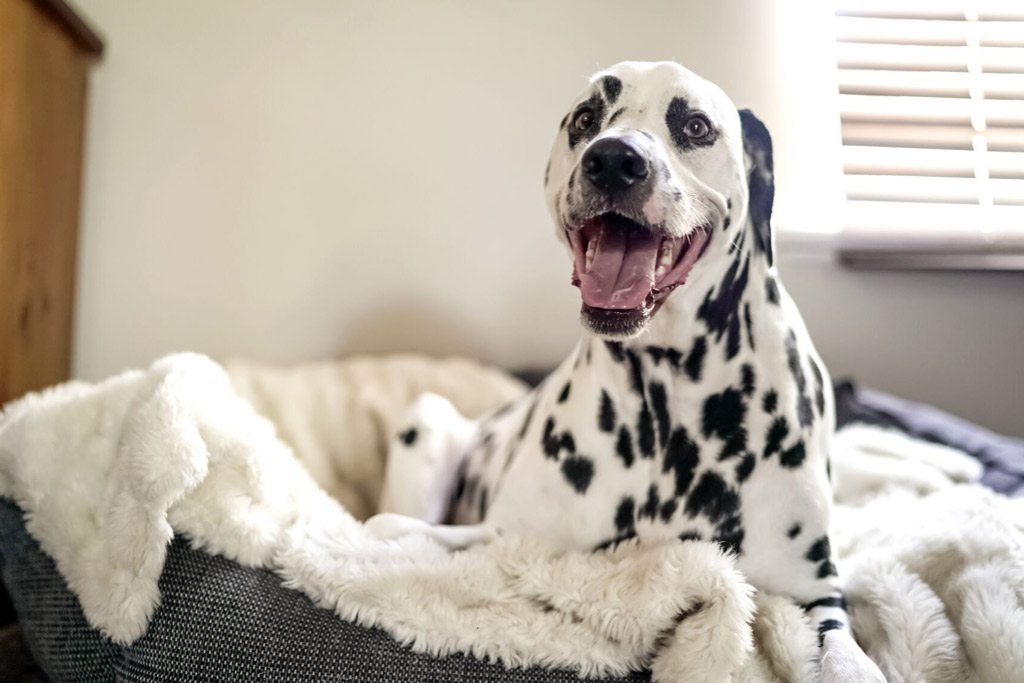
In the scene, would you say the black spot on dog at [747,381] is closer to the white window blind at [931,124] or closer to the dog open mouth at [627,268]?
the dog open mouth at [627,268]

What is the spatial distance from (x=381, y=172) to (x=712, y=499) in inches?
60.6

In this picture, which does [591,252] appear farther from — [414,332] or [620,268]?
[414,332]

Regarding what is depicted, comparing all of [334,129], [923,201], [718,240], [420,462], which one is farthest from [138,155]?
[923,201]

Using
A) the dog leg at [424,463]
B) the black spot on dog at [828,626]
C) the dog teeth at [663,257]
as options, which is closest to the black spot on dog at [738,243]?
the dog teeth at [663,257]

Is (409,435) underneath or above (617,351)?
underneath

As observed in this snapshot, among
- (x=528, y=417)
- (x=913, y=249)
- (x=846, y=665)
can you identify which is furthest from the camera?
(x=913, y=249)

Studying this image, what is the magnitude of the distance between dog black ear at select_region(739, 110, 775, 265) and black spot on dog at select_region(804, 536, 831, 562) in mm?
433

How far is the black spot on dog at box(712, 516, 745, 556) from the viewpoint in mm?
1000

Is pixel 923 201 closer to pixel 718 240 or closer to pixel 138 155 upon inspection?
pixel 718 240

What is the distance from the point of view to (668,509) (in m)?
1.03

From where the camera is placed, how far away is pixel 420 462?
1443 millimetres

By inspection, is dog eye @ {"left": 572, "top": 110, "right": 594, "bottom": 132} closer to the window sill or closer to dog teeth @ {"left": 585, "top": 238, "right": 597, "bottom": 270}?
dog teeth @ {"left": 585, "top": 238, "right": 597, "bottom": 270}

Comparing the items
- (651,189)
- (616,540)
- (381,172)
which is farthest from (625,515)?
(381,172)

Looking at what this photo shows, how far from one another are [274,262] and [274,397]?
475 mm
